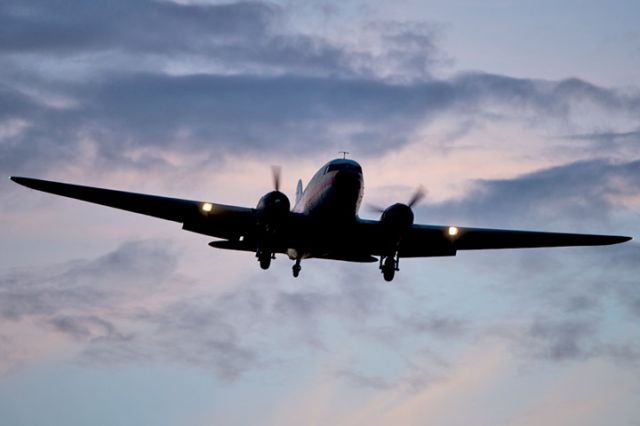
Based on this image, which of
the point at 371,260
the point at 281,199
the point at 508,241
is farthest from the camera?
the point at 508,241

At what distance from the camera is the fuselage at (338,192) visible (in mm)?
45000

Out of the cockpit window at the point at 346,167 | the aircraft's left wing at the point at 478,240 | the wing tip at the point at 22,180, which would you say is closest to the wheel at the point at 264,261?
the cockpit window at the point at 346,167

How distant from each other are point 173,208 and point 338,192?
10.0 metres

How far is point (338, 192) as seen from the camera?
45.0 meters

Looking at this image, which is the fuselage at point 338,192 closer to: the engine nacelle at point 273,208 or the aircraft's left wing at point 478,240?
the engine nacelle at point 273,208

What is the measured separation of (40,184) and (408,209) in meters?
19.1

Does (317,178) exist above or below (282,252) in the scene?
above

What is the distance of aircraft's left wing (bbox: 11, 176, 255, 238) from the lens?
48875 mm

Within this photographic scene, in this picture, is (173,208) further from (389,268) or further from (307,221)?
(389,268)

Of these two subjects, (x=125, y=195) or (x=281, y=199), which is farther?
(x=125, y=195)

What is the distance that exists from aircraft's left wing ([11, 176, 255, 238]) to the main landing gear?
24.1 feet

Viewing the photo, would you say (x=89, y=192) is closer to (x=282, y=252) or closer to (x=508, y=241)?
(x=282, y=252)

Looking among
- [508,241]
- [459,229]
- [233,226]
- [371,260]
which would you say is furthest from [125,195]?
[508,241]

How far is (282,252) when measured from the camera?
51375 mm
